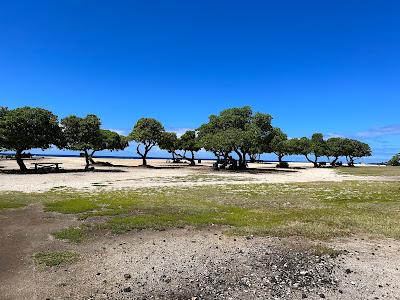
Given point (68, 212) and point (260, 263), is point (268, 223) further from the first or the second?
point (68, 212)

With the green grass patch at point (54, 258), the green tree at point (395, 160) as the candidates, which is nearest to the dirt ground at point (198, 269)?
the green grass patch at point (54, 258)

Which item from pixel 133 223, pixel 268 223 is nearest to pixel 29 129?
pixel 133 223

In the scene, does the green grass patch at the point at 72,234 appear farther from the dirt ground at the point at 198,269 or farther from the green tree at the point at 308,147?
the green tree at the point at 308,147

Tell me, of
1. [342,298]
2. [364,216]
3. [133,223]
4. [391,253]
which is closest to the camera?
[342,298]

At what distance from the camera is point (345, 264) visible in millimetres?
13852

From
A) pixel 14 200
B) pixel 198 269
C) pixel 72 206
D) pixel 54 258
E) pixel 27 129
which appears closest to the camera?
pixel 198 269

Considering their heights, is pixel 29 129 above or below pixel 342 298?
above

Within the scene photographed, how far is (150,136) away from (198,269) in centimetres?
8361

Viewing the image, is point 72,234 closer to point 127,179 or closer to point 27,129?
point 127,179

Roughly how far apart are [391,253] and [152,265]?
10.3 meters

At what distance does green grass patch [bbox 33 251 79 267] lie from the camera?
13859 millimetres

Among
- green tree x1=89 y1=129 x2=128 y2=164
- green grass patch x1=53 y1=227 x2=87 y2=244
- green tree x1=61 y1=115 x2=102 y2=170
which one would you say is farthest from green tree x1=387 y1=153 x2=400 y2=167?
green grass patch x1=53 y1=227 x2=87 y2=244

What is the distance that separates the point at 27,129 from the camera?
61844 millimetres

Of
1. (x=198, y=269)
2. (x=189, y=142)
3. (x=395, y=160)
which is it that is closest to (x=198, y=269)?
(x=198, y=269)
